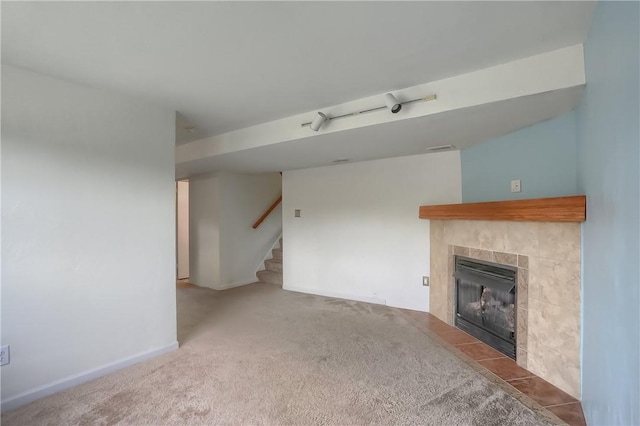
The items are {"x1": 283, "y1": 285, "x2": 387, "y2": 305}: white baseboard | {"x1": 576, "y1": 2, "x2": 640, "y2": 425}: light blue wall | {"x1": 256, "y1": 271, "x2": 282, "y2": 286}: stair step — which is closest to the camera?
{"x1": 576, "y1": 2, "x2": 640, "y2": 425}: light blue wall

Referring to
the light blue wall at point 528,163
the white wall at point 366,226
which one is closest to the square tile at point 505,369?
the white wall at point 366,226

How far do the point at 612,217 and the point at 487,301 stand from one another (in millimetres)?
1741

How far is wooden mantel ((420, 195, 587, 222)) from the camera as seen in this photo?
1.77 m

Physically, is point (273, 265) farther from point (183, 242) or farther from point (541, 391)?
point (541, 391)

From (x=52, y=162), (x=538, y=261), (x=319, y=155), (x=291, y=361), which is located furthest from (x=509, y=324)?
(x=52, y=162)

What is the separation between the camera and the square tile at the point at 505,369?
212 cm

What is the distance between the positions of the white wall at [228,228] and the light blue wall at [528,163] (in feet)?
11.1

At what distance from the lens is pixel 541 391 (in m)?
1.93

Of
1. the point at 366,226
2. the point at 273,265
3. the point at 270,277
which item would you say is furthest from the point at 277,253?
the point at 366,226

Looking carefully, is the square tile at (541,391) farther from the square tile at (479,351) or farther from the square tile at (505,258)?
the square tile at (505,258)

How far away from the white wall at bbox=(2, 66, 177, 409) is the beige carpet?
0.23 metres

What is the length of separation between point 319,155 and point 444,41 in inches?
78.8

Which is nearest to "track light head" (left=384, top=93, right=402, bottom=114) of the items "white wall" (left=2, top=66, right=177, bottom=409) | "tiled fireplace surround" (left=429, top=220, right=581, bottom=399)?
"tiled fireplace surround" (left=429, top=220, right=581, bottom=399)

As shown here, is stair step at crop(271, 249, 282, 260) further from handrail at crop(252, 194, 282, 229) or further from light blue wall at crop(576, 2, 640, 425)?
light blue wall at crop(576, 2, 640, 425)
